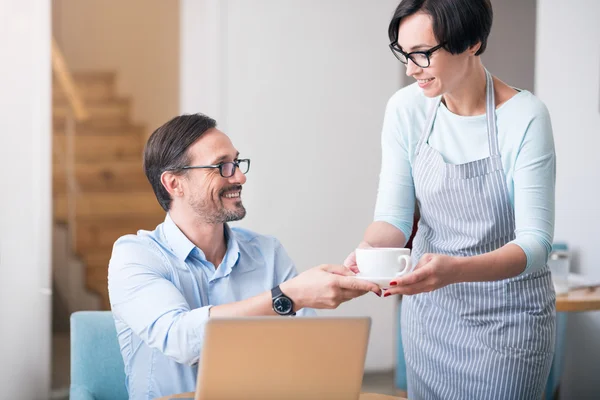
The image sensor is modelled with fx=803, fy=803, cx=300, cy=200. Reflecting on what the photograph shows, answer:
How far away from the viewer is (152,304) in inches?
70.4

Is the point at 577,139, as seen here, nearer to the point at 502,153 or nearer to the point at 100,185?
the point at 502,153

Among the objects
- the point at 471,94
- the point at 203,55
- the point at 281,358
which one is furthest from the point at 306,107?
the point at 281,358

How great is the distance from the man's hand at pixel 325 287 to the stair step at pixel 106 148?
540 cm

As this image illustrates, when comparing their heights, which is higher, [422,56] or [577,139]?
[422,56]

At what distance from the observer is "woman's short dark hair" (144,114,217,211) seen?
2.10 m

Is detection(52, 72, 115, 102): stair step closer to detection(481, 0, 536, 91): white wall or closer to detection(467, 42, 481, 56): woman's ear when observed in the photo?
detection(481, 0, 536, 91): white wall

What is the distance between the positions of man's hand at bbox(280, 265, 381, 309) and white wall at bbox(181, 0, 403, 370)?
9.47 ft

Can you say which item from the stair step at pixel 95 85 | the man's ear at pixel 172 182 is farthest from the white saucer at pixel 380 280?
the stair step at pixel 95 85

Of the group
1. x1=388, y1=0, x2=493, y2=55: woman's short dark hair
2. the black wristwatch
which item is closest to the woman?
x1=388, y1=0, x2=493, y2=55: woman's short dark hair

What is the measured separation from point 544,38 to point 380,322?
6.31 ft

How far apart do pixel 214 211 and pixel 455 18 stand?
2.59 feet

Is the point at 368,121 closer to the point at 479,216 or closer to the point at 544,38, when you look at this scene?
the point at 544,38

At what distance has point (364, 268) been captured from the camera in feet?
5.30

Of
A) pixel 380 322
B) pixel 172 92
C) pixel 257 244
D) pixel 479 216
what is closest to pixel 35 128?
pixel 257 244
